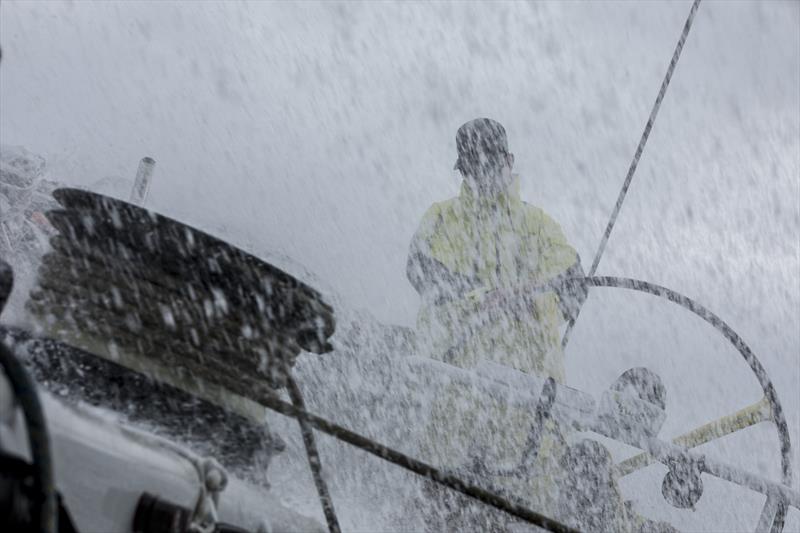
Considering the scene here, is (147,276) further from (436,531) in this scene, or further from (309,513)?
(436,531)

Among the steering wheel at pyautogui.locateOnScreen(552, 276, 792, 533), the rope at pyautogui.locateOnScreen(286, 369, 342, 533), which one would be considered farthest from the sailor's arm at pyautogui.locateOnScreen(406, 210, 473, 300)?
the rope at pyautogui.locateOnScreen(286, 369, 342, 533)

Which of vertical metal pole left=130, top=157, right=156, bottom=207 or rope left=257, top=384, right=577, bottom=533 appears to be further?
vertical metal pole left=130, top=157, right=156, bottom=207

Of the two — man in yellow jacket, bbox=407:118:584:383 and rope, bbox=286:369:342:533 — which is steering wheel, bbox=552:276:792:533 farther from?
rope, bbox=286:369:342:533

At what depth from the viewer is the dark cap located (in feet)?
13.4

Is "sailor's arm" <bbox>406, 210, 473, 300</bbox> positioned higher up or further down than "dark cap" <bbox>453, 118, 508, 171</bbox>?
further down

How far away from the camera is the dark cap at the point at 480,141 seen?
4.07m

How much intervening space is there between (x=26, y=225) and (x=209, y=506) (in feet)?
11.8

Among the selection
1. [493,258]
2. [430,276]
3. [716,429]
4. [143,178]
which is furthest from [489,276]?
[143,178]

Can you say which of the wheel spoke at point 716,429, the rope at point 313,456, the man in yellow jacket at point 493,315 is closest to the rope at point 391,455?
the rope at point 313,456

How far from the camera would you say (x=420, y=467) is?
5.57ft

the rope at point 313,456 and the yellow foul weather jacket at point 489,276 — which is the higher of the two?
the yellow foul weather jacket at point 489,276

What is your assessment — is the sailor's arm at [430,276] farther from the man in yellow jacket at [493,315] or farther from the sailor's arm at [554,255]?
the sailor's arm at [554,255]

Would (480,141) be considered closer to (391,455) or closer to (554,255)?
(554,255)

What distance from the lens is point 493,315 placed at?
3.54 metres
